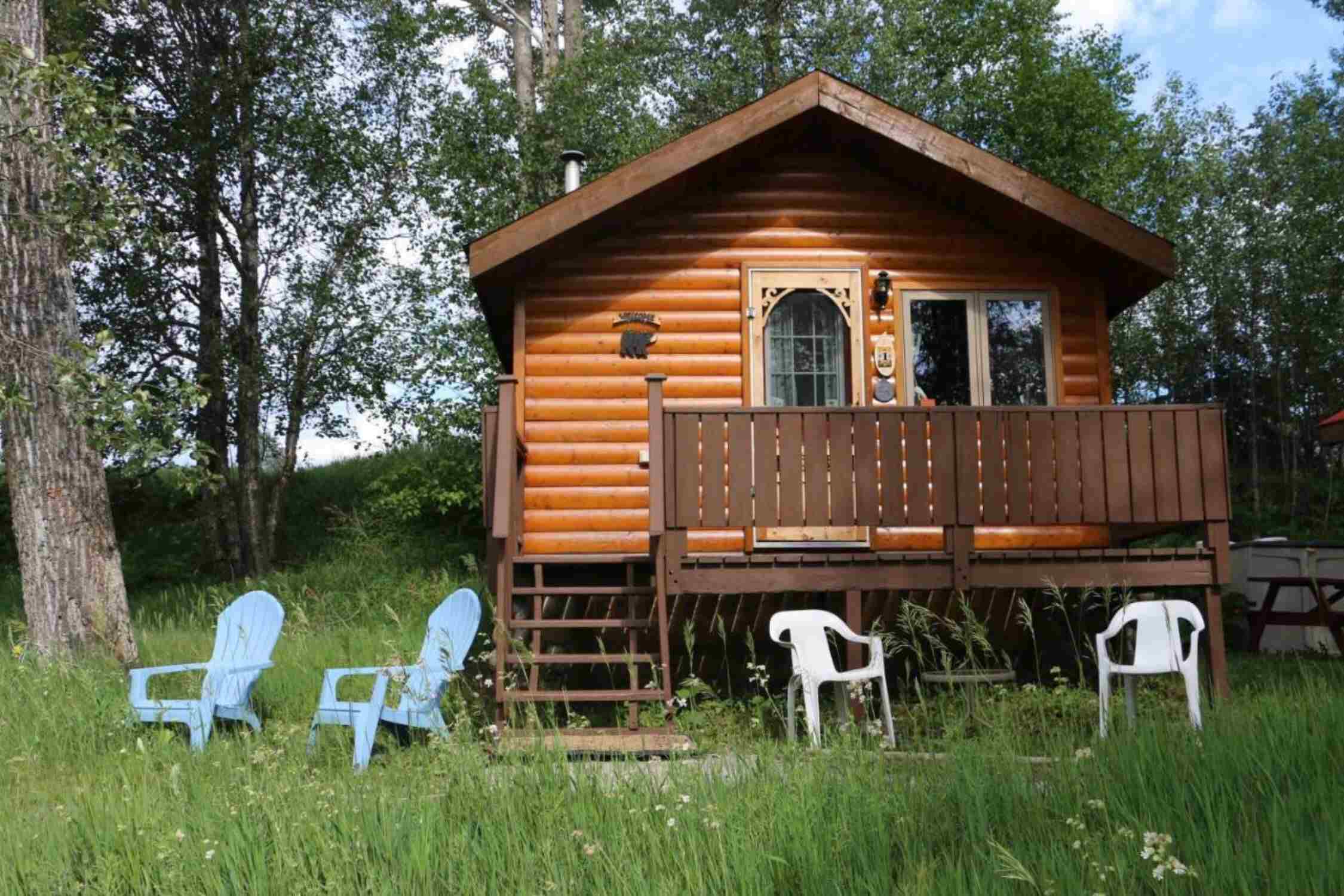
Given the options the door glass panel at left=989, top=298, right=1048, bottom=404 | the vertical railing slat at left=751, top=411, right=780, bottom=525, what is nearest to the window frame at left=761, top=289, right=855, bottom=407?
the door glass panel at left=989, top=298, right=1048, bottom=404

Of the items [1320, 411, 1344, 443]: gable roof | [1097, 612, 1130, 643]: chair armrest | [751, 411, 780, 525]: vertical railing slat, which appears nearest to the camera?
[1097, 612, 1130, 643]: chair armrest

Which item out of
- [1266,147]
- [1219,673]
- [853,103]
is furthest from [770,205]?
[1266,147]

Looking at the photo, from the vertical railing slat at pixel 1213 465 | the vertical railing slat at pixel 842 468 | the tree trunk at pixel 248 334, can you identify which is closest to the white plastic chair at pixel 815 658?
the vertical railing slat at pixel 842 468

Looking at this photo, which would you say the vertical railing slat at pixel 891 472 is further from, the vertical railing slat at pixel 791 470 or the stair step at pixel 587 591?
the stair step at pixel 587 591

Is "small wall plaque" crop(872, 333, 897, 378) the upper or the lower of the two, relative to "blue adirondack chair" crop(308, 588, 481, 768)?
upper

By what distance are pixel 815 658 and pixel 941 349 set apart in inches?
151

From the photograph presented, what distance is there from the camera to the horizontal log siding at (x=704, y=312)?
9.32 m

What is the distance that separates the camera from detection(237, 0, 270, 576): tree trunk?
55.6ft

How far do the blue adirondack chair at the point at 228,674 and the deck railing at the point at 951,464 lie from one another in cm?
261

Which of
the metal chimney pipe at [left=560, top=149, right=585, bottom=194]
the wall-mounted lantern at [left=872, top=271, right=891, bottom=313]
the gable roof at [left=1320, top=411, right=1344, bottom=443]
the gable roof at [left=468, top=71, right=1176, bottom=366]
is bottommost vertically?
the gable roof at [left=1320, top=411, right=1344, bottom=443]

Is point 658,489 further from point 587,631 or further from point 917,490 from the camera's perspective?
point 587,631

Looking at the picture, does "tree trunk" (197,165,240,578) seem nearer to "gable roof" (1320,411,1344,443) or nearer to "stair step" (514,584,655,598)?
"stair step" (514,584,655,598)

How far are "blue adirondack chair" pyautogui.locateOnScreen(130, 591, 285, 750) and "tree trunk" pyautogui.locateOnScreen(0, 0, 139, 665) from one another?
6.60 ft

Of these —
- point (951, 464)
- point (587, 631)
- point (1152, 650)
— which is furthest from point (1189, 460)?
point (587, 631)
